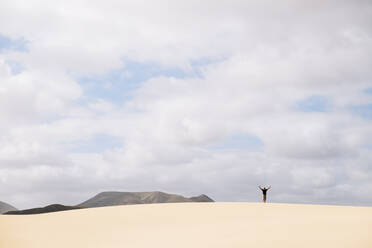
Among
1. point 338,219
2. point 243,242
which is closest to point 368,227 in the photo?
point 338,219

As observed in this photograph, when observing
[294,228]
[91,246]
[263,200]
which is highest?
[263,200]

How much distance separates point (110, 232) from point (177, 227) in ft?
10.5

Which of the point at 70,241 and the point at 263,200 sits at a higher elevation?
the point at 263,200

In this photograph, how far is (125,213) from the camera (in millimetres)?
27438

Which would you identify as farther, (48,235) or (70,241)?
(48,235)

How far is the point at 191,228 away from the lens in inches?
828

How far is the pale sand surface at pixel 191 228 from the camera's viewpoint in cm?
1748

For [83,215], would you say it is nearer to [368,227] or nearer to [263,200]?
[263,200]

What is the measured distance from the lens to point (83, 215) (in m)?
27.5

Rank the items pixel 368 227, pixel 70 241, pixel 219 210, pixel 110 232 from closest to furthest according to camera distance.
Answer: pixel 368 227 → pixel 70 241 → pixel 110 232 → pixel 219 210

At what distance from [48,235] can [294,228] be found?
11.5 m

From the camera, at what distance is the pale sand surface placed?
17.5m

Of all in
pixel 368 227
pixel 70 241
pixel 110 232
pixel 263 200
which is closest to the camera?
pixel 368 227

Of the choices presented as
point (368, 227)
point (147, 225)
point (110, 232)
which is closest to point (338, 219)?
point (368, 227)
